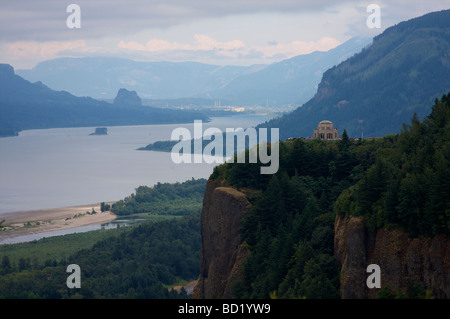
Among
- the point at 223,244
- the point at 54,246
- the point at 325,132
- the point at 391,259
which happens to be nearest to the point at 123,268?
the point at 54,246

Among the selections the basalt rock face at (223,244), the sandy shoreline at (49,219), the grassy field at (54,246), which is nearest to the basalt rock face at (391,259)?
the basalt rock face at (223,244)

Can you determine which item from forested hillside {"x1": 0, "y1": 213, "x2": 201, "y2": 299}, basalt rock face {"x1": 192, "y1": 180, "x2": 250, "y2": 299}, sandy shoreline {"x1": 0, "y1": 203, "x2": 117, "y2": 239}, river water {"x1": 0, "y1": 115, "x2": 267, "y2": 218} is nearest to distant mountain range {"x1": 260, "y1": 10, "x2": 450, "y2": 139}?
river water {"x1": 0, "y1": 115, "x2": 267, "y2": 218}

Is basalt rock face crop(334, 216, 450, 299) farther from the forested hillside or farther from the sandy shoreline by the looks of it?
the sandy shoreline

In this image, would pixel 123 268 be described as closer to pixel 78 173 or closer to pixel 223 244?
pixel 223 244

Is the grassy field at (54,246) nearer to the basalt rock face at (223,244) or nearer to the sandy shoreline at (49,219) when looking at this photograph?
the sandy shoreline at (49,219)
